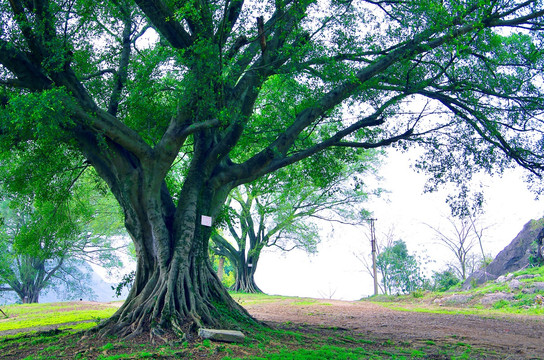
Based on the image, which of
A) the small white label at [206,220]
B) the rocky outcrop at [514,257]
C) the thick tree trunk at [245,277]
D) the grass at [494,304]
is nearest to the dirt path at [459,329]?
the grass at [494,304]

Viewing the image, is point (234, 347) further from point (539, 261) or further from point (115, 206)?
point (115, 206)

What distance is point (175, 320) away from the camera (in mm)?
6934

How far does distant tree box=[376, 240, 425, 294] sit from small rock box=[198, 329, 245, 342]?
91.6ft

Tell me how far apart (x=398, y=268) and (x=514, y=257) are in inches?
469

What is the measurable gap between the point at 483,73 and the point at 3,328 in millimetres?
12962

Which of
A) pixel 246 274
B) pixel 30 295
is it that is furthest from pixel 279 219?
pixel 30 295

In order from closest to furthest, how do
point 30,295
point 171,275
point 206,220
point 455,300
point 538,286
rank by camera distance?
1. point 171,275
2. point 206,220
3. point 538,286
4. point 455,300
5. point 30,295

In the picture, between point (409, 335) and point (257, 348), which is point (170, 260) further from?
point (409, 335)

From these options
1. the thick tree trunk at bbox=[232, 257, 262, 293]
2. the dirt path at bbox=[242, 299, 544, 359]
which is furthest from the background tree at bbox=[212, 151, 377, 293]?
the dirt path at bbox=[242, 299, 544, 359]

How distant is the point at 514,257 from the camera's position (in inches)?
880

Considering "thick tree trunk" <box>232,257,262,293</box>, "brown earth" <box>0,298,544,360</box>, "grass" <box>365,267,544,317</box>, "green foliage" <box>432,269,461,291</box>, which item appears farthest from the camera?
"thick tree trunk" <box>232,257,262,293</box>

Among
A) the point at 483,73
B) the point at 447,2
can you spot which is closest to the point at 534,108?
the point at 483,73

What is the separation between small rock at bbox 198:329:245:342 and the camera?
642 cm

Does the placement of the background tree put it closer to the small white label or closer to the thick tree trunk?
the thick tree trunk
